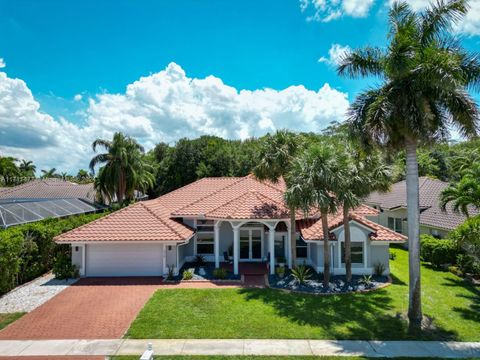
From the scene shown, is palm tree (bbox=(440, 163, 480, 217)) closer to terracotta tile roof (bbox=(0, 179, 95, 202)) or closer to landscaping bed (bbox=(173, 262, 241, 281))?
landscaping bed (bbox=(173, 262, 241, 281))

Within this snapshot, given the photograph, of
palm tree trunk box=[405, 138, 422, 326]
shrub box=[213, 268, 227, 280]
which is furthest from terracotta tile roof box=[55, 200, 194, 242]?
palm tree trunk box=[405, 138, 422, 326]

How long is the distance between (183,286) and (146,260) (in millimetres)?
3305

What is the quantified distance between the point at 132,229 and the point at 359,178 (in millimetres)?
13366

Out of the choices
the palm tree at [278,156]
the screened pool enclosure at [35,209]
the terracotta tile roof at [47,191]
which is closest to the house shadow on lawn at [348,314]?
the palm tree at [278,156]

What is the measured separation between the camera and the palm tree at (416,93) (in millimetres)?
11273

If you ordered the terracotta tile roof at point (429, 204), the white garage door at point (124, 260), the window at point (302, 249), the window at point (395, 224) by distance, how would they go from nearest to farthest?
the white garage door at point (124, 260)
the window at point (302, 249)
the terracotta tile roof at point (429, 204)
the window at point (395, 224)

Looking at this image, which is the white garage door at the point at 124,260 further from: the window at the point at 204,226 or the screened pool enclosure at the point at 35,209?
the screened pool enclosure at the point at 35,209

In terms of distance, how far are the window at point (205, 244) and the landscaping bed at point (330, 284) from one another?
601cm

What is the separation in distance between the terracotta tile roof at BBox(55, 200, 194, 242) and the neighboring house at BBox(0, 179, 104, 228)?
4.94 meters

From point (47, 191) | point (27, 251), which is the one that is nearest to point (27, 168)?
point (47, 191)

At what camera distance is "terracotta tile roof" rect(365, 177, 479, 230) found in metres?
23.0

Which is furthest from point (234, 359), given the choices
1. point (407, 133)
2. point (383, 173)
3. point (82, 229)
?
point (82, 229)

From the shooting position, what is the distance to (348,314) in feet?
42.9

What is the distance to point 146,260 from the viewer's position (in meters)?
18.7
